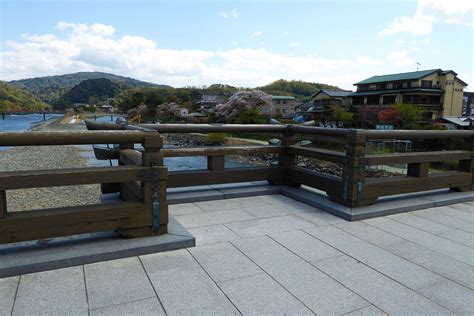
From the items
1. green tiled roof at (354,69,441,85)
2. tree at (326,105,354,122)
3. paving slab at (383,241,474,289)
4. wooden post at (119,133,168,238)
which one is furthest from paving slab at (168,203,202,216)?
green tiled roof at (354,69,441,85)

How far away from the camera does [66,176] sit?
2.33m

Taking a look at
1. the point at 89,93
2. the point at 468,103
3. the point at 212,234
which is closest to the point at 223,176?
the point at 212,234

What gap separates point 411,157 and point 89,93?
426 ft

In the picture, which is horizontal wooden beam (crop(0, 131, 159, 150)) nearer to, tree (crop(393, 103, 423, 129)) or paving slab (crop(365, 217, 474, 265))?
paving slab (crop(365, 217, 474, 265))

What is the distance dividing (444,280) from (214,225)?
1.89 m

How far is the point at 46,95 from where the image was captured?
134 meters

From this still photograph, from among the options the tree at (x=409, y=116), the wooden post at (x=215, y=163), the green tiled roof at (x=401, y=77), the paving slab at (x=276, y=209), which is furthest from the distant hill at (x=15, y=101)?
the paving slab at (x=276, y=209)

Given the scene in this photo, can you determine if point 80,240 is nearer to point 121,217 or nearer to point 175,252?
point 121,217


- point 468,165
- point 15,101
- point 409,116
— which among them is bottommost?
point 468,165

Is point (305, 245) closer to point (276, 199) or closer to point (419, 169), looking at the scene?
point (276, 199)

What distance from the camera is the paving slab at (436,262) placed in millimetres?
2258

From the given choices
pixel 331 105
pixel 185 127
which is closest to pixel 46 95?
pixel 331 105

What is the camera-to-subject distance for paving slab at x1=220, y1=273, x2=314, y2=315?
1.83 metres

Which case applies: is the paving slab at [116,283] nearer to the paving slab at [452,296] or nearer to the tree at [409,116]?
the paving slab at [452,296]
